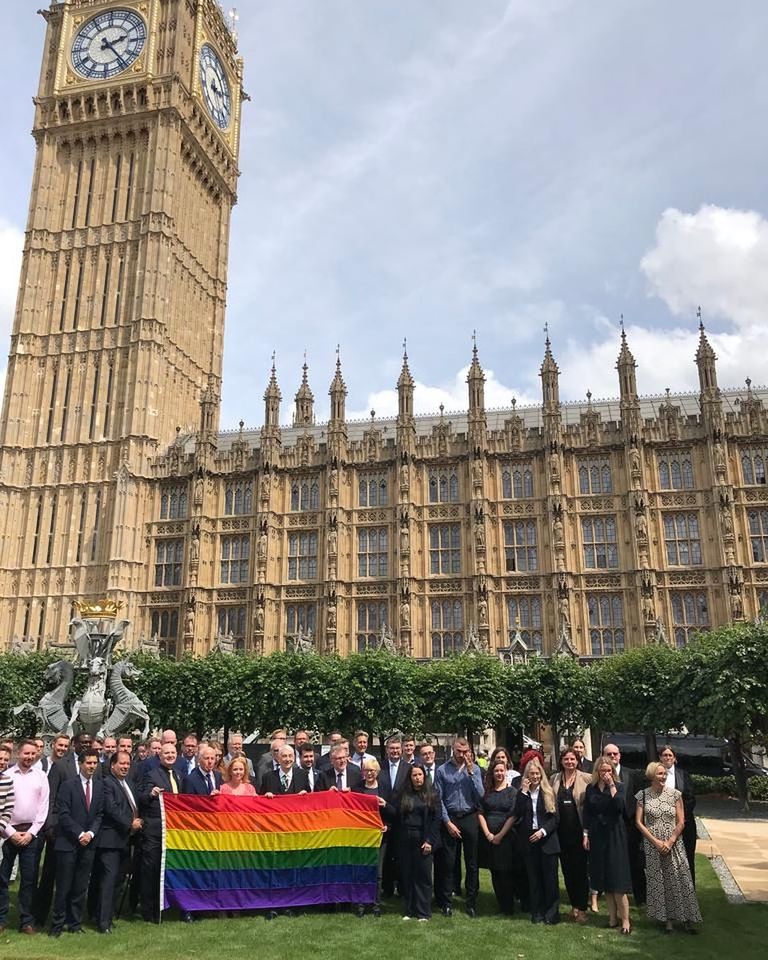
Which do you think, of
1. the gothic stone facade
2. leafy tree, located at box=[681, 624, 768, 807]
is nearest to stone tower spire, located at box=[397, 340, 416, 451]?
the gothic stone facade

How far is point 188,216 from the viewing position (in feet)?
195

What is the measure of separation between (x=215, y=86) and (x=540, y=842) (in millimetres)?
65892

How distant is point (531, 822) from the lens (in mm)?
11172

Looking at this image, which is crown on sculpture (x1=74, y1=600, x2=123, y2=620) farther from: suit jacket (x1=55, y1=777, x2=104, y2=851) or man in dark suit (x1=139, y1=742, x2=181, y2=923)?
suit jacket (x1=55, y1=777, x2=104, y2=851)

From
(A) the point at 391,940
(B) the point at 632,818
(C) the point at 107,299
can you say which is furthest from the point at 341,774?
(C) the point at 107,299

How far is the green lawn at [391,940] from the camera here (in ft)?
31.1

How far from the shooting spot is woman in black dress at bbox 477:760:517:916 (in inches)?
447

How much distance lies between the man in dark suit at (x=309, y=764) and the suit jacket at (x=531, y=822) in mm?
2943

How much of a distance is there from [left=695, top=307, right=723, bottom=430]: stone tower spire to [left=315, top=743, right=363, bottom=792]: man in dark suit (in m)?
35.7

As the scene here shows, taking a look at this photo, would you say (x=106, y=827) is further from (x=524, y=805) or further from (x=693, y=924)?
(x=693, y=924)

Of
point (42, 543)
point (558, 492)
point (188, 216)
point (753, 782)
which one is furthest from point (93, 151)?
point (753, 782)

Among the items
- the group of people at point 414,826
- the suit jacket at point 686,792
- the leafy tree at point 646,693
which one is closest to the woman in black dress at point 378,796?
the group of people at point 414,826

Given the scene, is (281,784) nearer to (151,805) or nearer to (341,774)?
(341,774)

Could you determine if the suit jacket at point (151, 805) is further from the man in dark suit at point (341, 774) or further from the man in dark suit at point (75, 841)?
the man in dark suit at point (341, 774)
